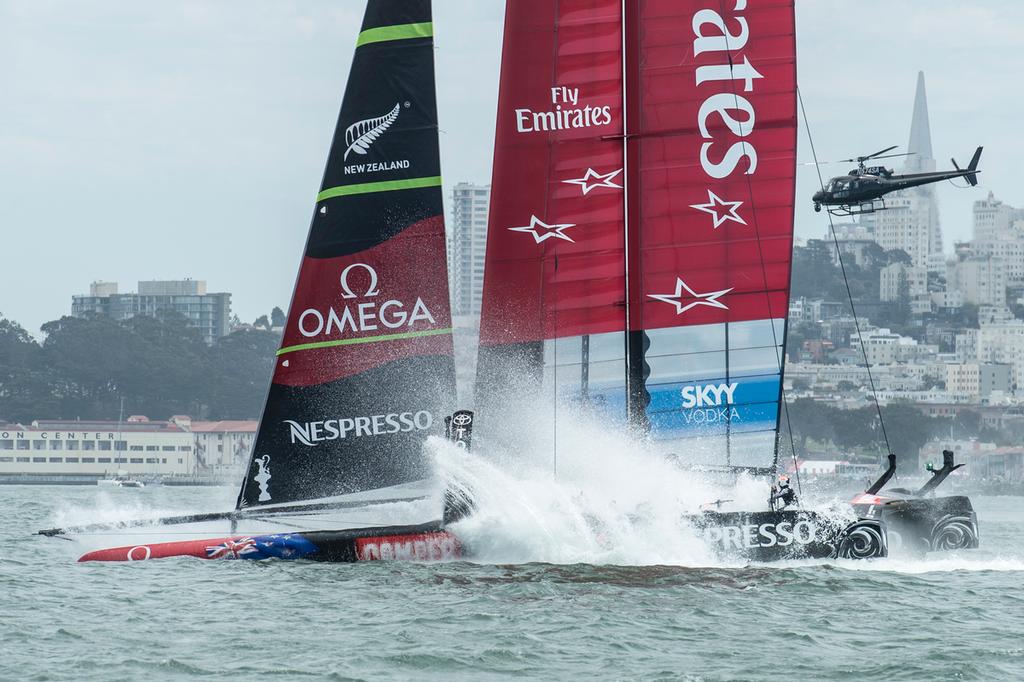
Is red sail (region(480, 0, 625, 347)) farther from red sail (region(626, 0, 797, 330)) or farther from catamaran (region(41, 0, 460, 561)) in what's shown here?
catamaran (region(41, 0, 460, 561))

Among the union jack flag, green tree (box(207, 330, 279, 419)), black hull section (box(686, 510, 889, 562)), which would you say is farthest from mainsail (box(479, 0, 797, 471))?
green tree (box(207, 330, 279, 419))

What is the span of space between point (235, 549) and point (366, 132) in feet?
13.0

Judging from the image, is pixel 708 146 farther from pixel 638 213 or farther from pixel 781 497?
pixel 781 497

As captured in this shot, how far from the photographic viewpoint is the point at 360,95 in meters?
15.2

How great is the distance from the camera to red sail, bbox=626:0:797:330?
1536cm

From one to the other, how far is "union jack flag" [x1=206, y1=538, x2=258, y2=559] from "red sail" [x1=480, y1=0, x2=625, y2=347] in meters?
2.89

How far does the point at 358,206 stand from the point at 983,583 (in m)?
6.71

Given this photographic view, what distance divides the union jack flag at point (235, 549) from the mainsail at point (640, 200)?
2.60 meters

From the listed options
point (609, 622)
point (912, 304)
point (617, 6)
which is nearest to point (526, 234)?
point (617, 6)

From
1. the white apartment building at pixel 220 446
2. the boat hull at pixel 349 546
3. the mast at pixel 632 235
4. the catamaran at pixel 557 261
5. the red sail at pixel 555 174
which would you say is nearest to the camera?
the boat hull at pixel 349 546

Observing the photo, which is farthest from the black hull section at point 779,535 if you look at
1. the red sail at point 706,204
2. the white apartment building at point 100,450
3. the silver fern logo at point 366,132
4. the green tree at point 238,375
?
the green tree at point 238,375

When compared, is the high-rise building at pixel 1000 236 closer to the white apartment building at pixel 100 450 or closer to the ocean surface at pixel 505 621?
the white apartment building at pixel 100 450

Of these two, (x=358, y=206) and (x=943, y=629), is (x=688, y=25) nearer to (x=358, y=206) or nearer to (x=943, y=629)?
(x=358, y=206)

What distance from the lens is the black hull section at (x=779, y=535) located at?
46.8ft
